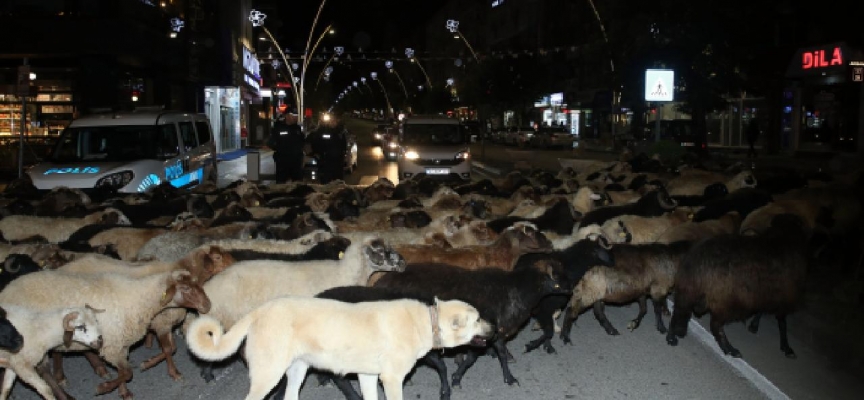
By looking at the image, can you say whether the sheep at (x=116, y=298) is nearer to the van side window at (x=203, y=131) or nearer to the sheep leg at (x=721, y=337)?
the sheep leg at (x=721, y=337)

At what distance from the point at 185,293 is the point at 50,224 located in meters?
4.68

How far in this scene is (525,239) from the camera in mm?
8484

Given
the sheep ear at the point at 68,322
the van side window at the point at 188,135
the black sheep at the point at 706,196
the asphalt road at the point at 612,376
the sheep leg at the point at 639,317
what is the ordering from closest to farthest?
the sheep ear at the point at 68,322 < the asphalt road at the point at 612,376 < the sheep leg at the point at 639,317 < the black sheep at the point at 706,196 < the van side window at the point at 188,135

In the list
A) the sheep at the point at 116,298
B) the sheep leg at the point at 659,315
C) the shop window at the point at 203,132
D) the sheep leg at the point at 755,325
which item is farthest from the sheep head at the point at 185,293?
the shop window at the point at 203,132

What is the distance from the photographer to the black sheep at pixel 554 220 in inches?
414

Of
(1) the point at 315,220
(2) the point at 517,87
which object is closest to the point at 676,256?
(1) the point at 315,220

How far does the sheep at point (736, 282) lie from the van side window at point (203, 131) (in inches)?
495

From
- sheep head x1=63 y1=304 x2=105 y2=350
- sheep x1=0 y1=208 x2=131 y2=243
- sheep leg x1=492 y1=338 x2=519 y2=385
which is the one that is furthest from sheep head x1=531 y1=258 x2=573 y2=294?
sheep x1=0 y1=208 x2=131 y2=243

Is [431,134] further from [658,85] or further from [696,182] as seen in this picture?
[696,182]

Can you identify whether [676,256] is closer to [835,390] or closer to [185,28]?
[835,390]

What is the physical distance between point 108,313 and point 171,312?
66cm

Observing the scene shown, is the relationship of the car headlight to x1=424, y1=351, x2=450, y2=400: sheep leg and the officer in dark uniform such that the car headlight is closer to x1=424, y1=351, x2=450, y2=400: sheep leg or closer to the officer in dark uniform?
the officer in dark uniform

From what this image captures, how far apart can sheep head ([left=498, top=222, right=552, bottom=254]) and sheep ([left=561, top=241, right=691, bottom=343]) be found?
59 cm

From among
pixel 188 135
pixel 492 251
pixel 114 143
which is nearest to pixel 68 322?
pixel 492 251
